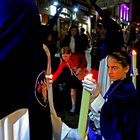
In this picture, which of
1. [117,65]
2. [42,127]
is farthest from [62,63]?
[42,127]

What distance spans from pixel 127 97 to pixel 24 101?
1869 mm

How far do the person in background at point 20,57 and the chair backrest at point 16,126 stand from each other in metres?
0.02

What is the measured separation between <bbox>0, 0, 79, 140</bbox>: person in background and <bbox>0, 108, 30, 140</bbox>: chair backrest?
16mm

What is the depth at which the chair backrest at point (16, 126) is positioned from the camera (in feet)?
2.70

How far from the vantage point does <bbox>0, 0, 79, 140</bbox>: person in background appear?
0.84m

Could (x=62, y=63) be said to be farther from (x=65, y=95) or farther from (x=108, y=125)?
(x=108, y=125)

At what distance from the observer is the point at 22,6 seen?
864mm

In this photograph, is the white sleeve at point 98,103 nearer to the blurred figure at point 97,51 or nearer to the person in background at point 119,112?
the person in background at point 119,112

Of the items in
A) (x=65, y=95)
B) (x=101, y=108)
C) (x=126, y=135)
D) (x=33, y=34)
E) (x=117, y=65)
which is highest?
(x=33, y=34)

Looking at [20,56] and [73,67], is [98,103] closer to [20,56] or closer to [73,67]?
[20,56]

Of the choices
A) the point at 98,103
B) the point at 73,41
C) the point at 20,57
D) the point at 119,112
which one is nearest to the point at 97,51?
the point at 73,41

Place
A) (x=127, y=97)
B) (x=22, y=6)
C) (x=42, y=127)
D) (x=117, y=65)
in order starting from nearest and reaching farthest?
(x=22, y=6)
(x=42, y=127)
(x=127, y=97)
(x=117, y=65)

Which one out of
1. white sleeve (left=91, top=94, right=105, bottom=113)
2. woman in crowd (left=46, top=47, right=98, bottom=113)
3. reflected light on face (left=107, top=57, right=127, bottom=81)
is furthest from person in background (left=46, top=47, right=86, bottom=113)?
white sleeve (left=91, top=94, right=105, bottom=113)

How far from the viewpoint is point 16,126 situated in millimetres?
859
